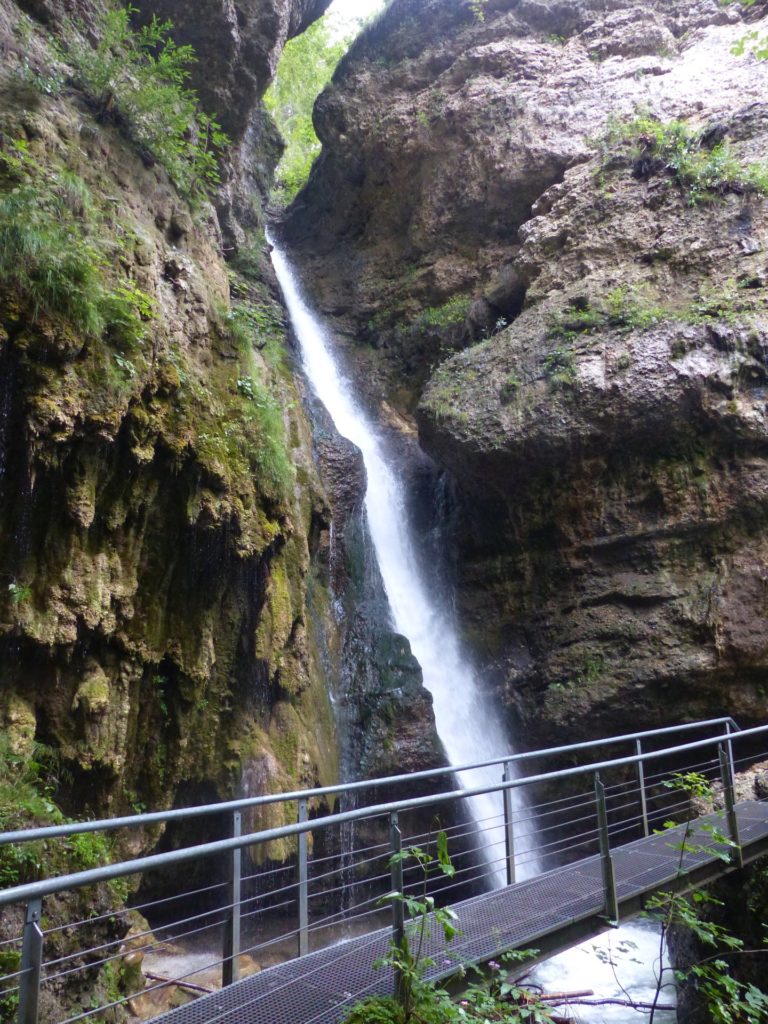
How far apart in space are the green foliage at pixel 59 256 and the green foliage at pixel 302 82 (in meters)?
22.8

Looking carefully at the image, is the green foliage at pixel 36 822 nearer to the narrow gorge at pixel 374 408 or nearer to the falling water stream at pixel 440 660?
the narrow gorge at pixel 374 408

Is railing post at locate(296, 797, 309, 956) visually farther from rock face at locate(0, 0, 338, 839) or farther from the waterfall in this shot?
the waterfall

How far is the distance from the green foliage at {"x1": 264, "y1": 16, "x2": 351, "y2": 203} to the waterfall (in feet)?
54.4

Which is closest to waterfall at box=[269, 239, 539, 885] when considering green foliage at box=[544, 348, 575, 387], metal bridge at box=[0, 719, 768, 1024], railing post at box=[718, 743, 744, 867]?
metal bridge at box=[0, 719, 768, 1024]

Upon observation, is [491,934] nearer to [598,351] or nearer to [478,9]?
[598,351]

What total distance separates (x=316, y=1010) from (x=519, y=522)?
9587 mm

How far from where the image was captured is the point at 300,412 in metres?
12.1

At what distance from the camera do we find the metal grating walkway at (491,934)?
11.0ft

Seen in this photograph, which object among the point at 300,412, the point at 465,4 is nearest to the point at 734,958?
the point at 300,412

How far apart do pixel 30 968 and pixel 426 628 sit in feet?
33.9

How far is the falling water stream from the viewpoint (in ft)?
28.7

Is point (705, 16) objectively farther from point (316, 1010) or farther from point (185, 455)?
point (316, 1010)

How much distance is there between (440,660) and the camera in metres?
12.3

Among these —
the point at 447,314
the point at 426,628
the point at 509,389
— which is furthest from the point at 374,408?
the point at 426,628
